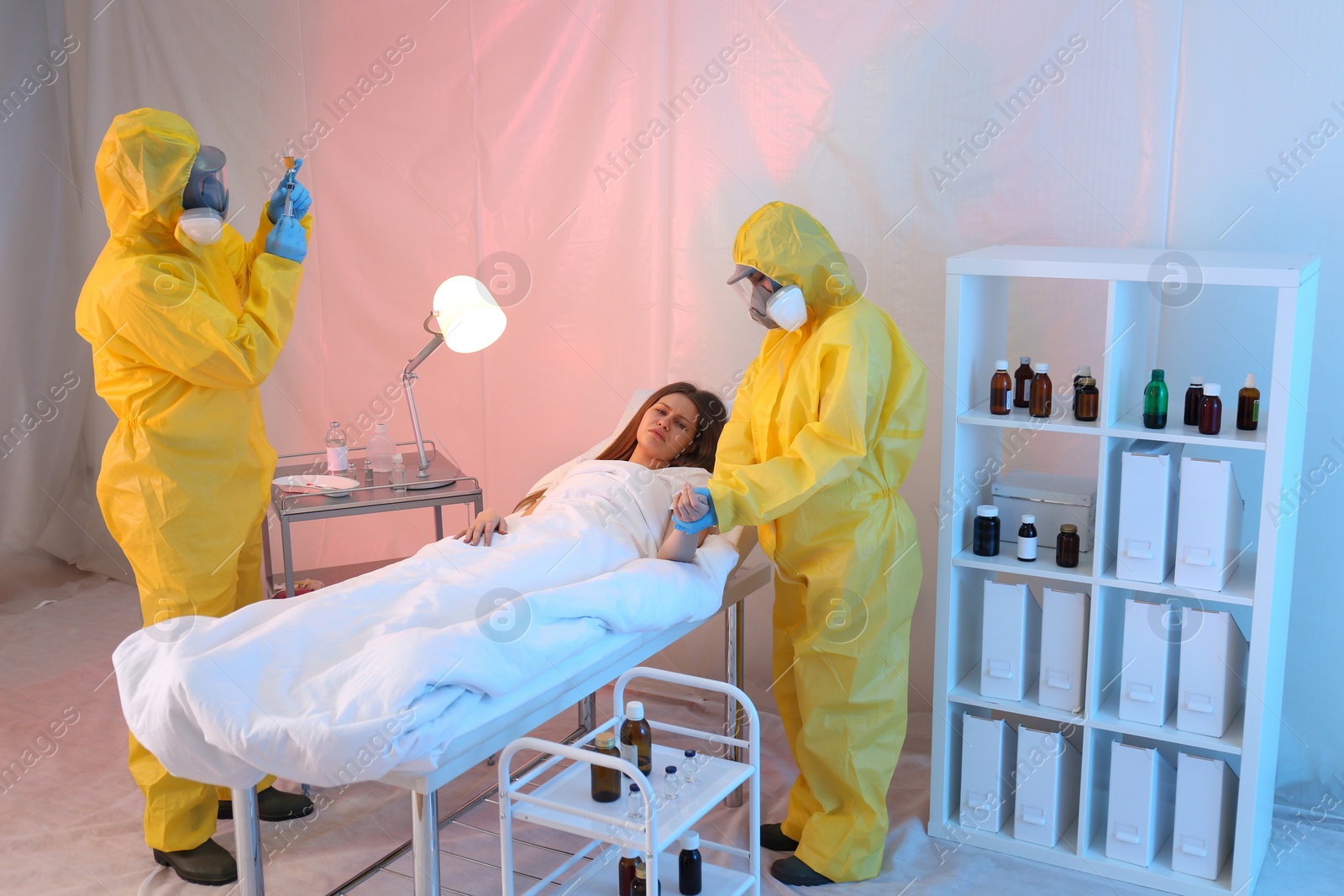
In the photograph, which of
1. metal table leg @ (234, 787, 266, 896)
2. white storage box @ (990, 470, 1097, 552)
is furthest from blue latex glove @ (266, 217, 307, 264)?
white storage box @ (990, 470, 1097, 552)

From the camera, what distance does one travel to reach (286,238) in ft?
8.29

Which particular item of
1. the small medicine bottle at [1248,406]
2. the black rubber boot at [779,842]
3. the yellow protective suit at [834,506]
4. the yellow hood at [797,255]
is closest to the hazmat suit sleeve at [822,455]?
the yellow protective suit at [834,506]

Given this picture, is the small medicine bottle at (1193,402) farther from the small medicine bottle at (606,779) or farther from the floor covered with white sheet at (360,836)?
the small medicine bottle at (606,779)

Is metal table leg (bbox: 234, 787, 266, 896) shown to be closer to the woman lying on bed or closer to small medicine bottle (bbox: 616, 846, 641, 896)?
small medicine bottle (bbox: 616, 846, 641, 896)

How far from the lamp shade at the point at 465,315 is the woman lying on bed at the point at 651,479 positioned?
1.38ft

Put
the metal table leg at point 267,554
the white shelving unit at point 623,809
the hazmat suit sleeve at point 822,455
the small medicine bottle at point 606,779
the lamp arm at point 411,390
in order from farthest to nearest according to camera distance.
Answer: the lamp arm at point 411,390
the metal table leg at point 267,554
the hazmat suit sleeve at point 822,455
the small medicine bottle at point 606,779
the white shelving unit at point 623,809

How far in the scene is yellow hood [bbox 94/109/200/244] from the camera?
7.54 ft

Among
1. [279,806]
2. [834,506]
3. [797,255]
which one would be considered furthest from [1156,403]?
[279,806]

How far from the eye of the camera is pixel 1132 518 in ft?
8.00

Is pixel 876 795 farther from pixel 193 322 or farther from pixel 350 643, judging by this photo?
pixel 193 322

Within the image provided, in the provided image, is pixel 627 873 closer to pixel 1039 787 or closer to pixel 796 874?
pixel 796 874

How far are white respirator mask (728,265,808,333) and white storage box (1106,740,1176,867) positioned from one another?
1.19m

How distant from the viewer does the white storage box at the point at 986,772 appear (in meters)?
2.67

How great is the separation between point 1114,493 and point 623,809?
1309 millimetres
